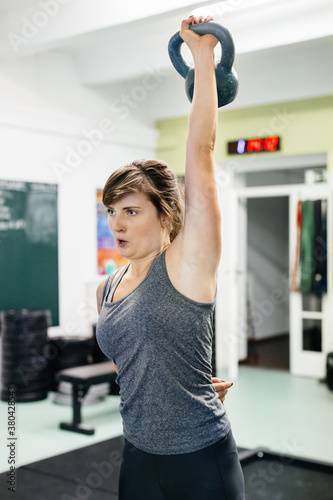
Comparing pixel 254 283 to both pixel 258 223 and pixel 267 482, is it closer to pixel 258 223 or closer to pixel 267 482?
pixel 258 223

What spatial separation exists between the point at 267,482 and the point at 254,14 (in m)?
3.77

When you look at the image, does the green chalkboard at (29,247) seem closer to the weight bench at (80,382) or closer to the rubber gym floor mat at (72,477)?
the weight bench at (80,382)

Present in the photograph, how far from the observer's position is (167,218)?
1.31 m

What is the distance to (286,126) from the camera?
21.1ft

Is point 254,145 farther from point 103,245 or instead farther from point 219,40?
point 219,40

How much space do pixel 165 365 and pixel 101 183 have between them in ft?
18.7

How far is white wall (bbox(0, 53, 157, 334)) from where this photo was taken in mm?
5746

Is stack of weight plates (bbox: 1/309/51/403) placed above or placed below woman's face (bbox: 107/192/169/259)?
below

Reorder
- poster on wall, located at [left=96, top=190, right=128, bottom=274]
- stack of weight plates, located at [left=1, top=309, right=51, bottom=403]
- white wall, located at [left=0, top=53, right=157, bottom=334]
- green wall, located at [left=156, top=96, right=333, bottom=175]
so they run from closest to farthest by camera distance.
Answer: stack of weight plates, located at [left=1, top=309, right=51, bottom=403], white wall, located at [left=0, top=53, right=157, bottom=334], green wall, located at [left=156, top=96, right=333, bottom=175], poster on wall, located at [left=96, top=190, right=128, bottom=274]

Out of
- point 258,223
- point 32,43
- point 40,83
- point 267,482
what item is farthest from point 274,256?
point 267,482

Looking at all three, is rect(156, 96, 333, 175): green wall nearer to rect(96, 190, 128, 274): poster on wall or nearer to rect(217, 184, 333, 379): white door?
rect(217, 184, 333, 379): white door

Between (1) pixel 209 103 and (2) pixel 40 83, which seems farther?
(2) pixel 40 83

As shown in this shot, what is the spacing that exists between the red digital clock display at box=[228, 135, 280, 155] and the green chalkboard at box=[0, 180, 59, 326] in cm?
209

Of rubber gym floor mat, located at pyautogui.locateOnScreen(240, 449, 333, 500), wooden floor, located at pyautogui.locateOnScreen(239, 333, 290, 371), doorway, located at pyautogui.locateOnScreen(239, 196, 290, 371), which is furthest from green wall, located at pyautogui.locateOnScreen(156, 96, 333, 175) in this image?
rubber gym floor mat, located at pyautogui.locateOnScreen(240, 449, 333, 500)
